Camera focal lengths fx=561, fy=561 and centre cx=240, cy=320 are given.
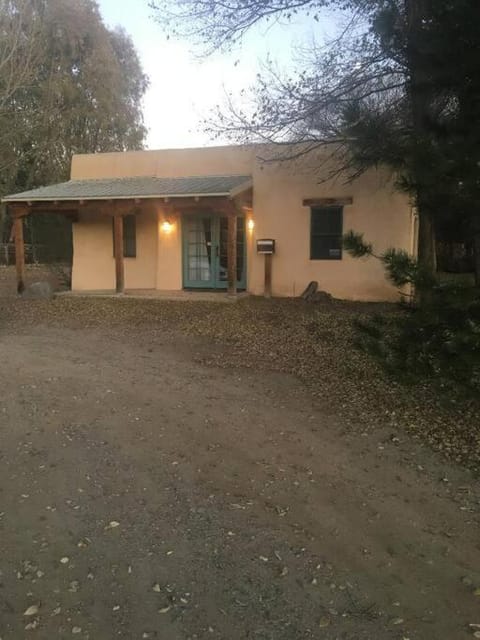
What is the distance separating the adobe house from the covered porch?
27 mm

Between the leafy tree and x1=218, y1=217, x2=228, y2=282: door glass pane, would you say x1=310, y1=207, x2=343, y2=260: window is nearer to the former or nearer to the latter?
x1=218, y1=217, x2=228, y2=282: door glass pane

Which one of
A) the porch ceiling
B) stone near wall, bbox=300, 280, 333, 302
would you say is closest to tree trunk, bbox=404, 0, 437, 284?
the porch ceiling

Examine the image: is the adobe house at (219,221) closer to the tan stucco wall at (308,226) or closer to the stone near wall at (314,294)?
the tan stucco wall at (308,226)

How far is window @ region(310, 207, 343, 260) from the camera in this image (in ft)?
41.9

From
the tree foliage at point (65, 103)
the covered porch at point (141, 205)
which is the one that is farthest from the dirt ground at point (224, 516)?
the tree foliage at point (65, 103)

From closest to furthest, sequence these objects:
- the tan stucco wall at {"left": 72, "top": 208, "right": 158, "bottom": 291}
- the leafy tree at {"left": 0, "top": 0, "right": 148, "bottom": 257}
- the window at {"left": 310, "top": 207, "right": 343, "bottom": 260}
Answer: the window at {"left": 310, "top": 207, "right": 343, "bottom": 260}
the tan stucco wall at {"left": 72, "top": 208, "right": 158, "bottom": 291}
the leafy tree at {"left": 0, "top": 0, "right": 148, "bottom": 257}

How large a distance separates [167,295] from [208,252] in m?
1.71

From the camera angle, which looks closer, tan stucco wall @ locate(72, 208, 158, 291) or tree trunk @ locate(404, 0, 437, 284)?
tree trunk @ locate(404, 0, 437, 284)

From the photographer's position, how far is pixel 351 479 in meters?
3.93

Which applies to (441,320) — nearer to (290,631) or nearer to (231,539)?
(231,539)

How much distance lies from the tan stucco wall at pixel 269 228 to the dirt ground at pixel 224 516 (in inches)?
263

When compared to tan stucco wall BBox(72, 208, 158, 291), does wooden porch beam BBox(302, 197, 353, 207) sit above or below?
above

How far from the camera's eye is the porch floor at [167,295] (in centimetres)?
1240

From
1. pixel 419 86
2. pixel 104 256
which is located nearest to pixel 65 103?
pixel 104 256
